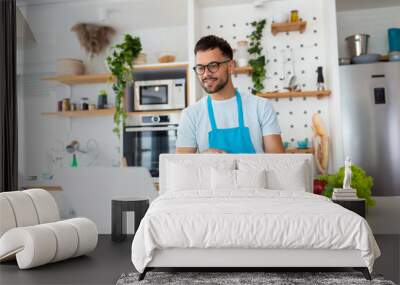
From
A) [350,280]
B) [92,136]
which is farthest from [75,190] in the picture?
[350,280]

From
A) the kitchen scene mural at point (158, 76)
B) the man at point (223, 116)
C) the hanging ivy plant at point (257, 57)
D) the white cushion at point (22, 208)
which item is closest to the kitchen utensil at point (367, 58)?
the kitchen scene mural at point (158, 76)

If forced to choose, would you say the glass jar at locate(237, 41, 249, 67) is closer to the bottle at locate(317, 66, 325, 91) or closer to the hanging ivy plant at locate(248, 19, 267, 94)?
the hanging ivy plant at locate(248, 19, 267, 94)

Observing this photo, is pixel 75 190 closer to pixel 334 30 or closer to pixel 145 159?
pixel 145 159

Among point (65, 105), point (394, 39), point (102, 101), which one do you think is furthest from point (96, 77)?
point (394, 39)

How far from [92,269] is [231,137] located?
55.9 inches

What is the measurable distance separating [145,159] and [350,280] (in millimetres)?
3266

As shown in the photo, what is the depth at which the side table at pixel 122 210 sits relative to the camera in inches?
141

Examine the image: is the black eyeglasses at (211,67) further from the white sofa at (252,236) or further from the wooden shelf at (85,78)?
the wooden shelf at (85,78)

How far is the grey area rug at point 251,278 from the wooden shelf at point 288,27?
10.4 ft

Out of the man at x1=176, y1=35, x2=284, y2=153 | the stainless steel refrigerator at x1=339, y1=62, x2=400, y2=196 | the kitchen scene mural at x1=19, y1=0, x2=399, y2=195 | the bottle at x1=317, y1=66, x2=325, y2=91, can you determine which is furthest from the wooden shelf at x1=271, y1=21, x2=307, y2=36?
the man at x1=176, y1=35, x2=284, y2=153

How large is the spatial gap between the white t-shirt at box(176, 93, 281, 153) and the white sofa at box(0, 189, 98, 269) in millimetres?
1060

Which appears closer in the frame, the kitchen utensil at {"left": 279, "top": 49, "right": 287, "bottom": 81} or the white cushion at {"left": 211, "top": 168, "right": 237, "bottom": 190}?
the white cushion at {"left": 211, "top": 168, "right": 237, "bottom": 190}

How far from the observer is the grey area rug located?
2.29 m

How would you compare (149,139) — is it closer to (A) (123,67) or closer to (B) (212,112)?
(A) (123,67)
